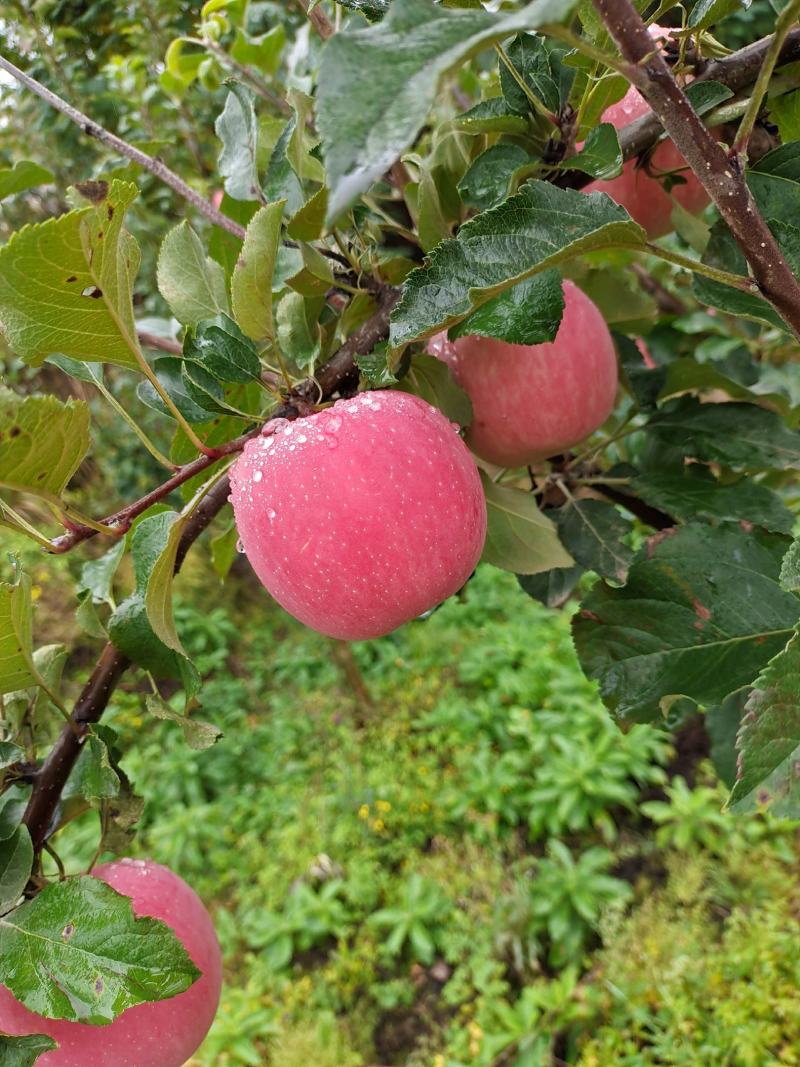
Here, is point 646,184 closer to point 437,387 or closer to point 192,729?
point 437,387

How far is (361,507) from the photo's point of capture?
398 mm

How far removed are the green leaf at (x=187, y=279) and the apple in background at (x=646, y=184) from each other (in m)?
0.26

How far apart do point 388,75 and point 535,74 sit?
251mm

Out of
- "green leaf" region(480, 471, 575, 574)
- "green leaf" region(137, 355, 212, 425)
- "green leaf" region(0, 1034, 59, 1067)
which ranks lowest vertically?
"green leaf" region(480, 471, 575, 574)

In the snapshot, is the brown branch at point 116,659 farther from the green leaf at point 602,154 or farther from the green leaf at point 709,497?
the green leaf at point 709,497

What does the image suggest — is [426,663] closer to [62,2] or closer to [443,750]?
[443,750]

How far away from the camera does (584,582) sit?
1.92 m

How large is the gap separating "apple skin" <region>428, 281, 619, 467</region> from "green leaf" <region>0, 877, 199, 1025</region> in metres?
0.36

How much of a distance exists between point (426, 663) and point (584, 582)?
27.5 inches

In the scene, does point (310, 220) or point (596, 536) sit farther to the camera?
point (596, 536)

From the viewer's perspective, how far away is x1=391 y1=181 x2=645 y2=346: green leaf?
1.08 ft

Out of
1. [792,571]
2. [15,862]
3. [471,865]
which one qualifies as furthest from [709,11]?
[471,865]

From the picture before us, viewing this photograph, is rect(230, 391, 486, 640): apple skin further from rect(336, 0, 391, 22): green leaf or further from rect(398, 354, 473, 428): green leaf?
rect(336, 0, 391, 22): green leaf

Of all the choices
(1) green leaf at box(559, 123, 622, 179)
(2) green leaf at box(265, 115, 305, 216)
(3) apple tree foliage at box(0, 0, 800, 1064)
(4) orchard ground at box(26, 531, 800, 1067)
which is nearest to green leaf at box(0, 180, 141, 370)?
(3) apple tree foliage at box(0, 0, 800, 1064)
